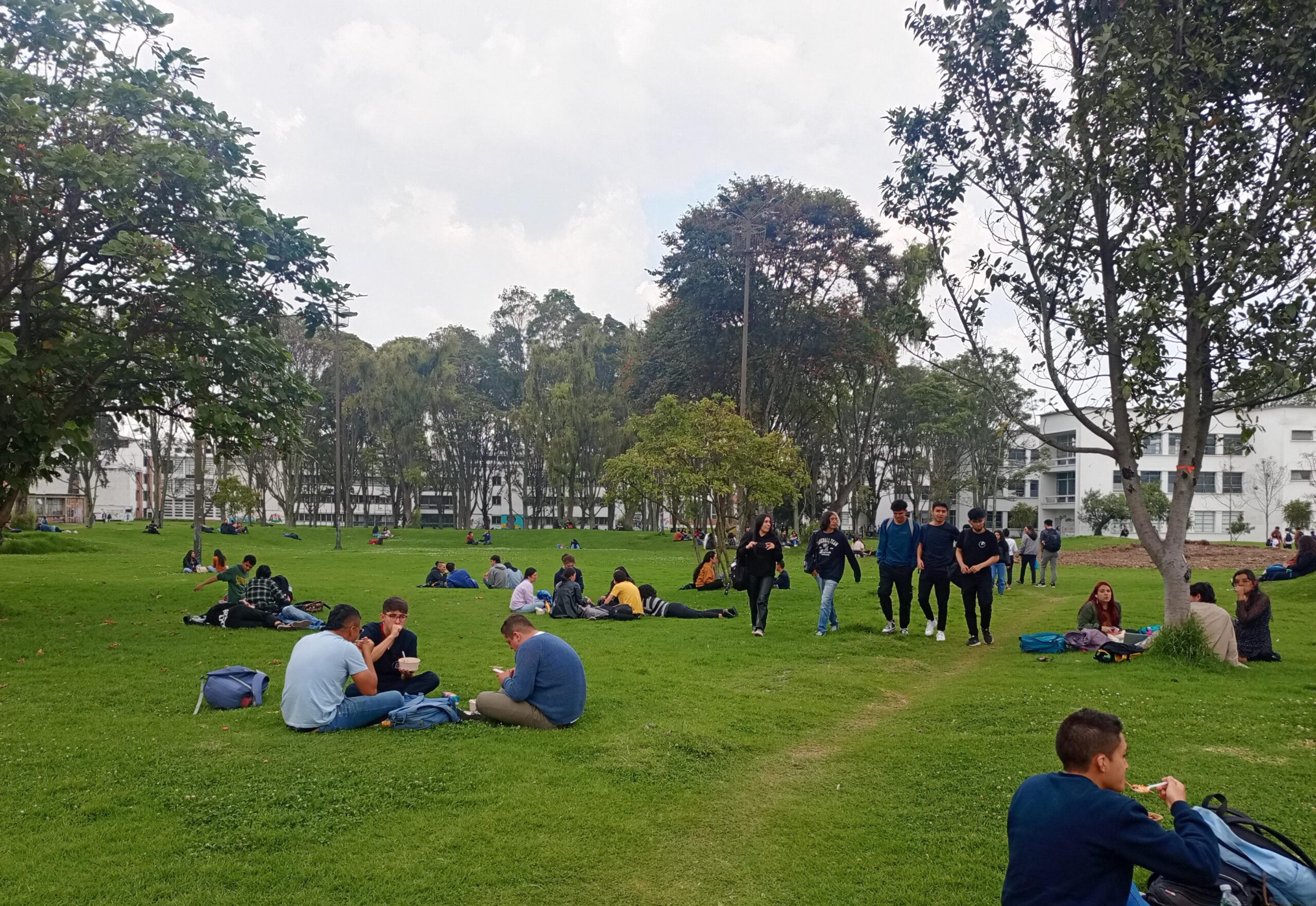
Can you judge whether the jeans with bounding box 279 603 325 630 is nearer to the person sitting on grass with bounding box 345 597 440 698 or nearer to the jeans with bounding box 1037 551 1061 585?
the person sitting on grass with bounding box 345 597 440 698

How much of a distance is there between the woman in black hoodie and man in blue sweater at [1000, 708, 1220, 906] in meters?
9.58

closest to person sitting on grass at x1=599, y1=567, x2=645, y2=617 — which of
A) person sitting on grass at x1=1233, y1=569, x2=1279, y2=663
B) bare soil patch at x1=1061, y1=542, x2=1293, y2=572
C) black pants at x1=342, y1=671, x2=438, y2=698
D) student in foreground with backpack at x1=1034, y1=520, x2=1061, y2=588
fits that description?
black pants at x1=342, y1=671, x2=438, y2=698

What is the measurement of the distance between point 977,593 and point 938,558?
2.57ft

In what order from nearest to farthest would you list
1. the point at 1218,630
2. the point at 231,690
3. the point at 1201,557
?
the point at 231,690 → the point at 1218,630 → the point at 1201,557

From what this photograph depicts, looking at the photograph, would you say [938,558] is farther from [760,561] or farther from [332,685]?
[332,685]

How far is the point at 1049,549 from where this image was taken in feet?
74.1

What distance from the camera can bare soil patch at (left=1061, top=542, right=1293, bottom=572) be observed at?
30328 millimetres

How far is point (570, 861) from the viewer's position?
489 cm

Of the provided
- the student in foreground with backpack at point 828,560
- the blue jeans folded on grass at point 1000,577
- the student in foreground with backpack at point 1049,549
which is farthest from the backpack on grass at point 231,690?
the student in foreground with backpack at point 1049,549

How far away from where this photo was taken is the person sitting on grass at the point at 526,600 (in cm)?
1702

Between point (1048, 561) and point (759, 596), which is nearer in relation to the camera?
point (759, 596)

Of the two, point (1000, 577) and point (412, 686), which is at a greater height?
point (412, 686)

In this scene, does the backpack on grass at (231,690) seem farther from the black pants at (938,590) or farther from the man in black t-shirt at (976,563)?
the man in black t-shirt at (976,563)

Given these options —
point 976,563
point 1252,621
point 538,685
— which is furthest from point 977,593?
point 538,685
